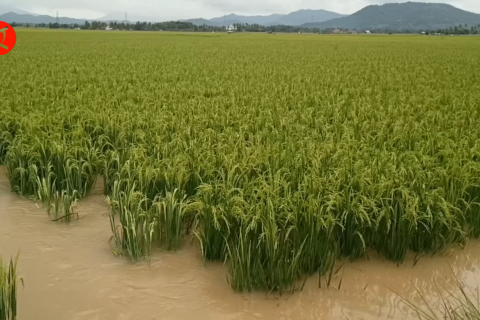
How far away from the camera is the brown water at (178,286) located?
10.6 feet

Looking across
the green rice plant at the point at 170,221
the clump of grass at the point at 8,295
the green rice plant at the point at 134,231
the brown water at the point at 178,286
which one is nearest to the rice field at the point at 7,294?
the clump of grass at the point at 8,295

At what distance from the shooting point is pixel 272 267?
11.0ft

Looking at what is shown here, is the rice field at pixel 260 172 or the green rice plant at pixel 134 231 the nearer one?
the rice field at pixel 260 172

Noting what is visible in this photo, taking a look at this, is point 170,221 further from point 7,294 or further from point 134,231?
point 7,294

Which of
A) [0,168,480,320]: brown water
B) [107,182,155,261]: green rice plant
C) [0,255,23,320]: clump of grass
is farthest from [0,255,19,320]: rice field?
[107,182,155,261]: green rice plant

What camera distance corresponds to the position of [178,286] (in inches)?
139

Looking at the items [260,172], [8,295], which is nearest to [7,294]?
[8,295]

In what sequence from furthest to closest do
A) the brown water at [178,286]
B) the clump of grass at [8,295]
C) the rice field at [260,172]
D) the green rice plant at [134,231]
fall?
the green rice plant at [134,231]
the rice field at [260,172]
the brown water at [178,286]
the clump of grass at [8,295]

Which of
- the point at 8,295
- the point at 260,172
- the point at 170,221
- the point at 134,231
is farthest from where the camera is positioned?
the point at 260,172

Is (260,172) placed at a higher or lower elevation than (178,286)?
higher

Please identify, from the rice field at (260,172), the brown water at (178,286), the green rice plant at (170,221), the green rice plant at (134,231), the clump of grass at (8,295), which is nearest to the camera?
the clump of grass at (8,295)

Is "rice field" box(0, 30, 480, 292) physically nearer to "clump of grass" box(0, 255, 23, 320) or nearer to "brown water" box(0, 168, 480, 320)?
"brown water" box(0, 168, 480, 320)

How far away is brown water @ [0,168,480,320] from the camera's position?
322 centimetres

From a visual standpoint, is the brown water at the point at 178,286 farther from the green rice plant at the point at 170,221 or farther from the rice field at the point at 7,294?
the rice field at the point at 7,294
